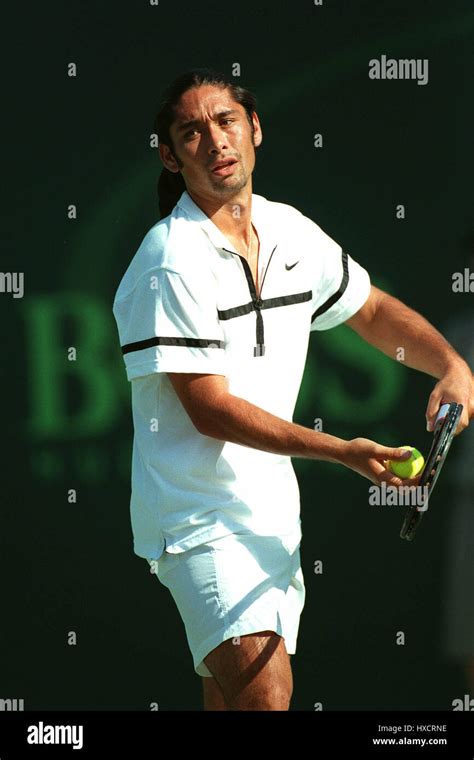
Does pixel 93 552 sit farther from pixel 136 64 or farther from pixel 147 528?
pixel 136 64

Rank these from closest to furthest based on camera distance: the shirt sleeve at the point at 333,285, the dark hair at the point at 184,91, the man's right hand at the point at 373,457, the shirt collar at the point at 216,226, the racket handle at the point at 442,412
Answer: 1. the man's right hand at the point at 373,457
2. the racket handle at the point at 442,412
3. the shirt collar at the point at 216,226
4. the dark hair at the point at 184,91
5. the shirt sleeve at the point at 333,285

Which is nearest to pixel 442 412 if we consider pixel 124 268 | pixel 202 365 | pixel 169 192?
pixel 202 365

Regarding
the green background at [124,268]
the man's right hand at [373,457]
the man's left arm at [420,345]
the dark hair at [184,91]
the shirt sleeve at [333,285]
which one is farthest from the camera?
the green background at [124,268]

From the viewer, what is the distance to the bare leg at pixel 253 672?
147 inches

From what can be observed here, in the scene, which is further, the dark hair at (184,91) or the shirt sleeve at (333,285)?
the shirt sleeve at (333,285)

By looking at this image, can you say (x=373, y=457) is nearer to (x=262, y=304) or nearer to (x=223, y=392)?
(x=223, y=392)

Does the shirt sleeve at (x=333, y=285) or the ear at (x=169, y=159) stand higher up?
the ear at (x=169, y=159)

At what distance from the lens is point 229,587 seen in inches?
150

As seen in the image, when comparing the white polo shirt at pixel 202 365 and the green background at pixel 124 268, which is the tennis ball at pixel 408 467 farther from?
the green background at pixel 124 268

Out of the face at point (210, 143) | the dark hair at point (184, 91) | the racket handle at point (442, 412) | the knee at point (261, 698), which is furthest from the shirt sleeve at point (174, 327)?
the knee at point (261, 698)

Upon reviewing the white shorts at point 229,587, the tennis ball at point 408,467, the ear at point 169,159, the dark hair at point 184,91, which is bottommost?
the white shorts at point 229,587

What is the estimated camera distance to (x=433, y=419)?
148 inches

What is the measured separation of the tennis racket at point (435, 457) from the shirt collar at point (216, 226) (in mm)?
686
